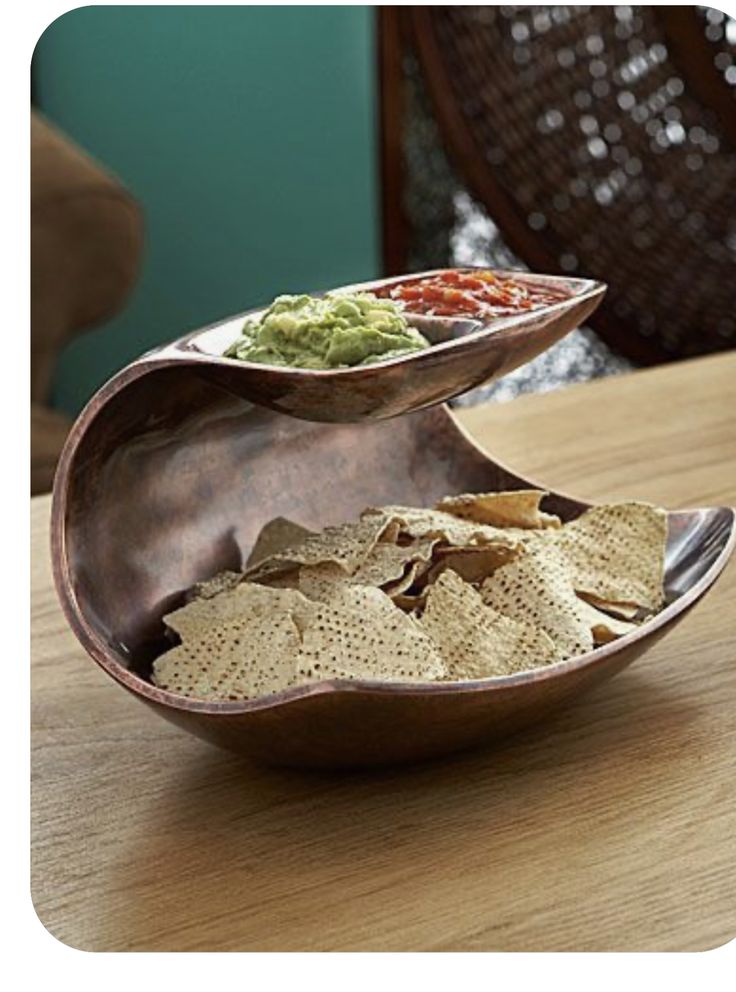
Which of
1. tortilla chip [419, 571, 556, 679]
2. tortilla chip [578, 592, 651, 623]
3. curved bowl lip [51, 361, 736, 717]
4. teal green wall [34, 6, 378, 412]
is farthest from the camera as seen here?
teal green wall [34, 6, 378, 412]

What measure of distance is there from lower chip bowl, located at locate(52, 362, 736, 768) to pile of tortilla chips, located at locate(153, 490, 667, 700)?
3 centimetres

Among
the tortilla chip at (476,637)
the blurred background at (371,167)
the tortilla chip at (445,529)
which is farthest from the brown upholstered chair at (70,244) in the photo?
the tortilla chip at (476,637)

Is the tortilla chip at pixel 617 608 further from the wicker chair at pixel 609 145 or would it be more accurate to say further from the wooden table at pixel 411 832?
the wicker chair at pixel 609 145

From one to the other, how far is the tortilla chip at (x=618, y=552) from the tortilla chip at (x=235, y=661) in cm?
20

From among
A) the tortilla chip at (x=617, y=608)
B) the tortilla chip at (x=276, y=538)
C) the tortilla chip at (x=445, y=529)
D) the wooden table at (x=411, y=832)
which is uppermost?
the tortilla chip at (x=445, y=529)

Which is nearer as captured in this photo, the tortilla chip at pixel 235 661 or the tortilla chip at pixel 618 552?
the tortilla chip at pixel 235 661

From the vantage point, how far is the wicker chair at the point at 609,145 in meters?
2.93

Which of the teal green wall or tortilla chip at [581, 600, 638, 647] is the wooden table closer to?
tortilla chip at [581, 600, 638, 647]

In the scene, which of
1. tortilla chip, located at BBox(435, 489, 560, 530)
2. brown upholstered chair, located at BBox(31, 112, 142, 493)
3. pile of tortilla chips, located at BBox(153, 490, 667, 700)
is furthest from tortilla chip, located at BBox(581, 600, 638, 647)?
brown upholstered chair, located at BBox(31, 112, 142, 493)

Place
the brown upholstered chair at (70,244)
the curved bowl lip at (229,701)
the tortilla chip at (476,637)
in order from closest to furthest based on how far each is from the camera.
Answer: the curved bowl lip at (229,701) < the tortilla chip at (476,637) < the brown upholstered chair at (70,244)

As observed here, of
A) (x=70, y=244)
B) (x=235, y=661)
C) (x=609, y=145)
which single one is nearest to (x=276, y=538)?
(x=235, y=661)

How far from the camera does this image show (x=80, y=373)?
146 inches

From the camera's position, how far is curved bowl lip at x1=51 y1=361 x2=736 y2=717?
856mm

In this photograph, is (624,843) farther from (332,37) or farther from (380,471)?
(332,37)
